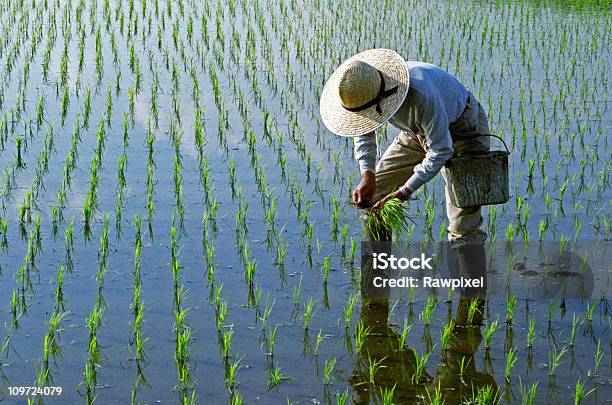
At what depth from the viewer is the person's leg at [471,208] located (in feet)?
13.4

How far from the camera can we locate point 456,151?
4156mm

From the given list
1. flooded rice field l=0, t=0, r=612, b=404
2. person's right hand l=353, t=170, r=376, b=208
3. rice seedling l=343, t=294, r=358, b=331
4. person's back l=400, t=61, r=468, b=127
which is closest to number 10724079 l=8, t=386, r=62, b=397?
flooded rice field l=0, t=0, r=612, b=404

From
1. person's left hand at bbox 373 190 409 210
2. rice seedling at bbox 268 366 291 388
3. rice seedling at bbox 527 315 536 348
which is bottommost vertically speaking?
rice seedling at bbox 268 366 291 388

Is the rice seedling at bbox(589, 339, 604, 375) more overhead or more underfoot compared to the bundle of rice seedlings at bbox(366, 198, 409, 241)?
more underfoot

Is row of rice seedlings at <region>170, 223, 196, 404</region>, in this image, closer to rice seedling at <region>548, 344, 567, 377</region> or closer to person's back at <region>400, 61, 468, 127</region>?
person's back at <region>400, 61, 468, 127</region>

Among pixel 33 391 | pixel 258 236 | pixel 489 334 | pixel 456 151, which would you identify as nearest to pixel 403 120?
pixel 456 151

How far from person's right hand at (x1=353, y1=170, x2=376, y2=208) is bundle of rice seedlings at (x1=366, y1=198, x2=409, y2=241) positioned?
0.04 metres

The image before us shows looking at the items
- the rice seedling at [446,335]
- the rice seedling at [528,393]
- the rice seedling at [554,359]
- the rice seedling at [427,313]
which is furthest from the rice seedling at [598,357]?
the rice seedling at [427,313]

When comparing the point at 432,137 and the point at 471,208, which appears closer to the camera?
the point at 432,137

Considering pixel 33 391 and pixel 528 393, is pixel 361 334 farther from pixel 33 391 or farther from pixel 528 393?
pixel 33 391

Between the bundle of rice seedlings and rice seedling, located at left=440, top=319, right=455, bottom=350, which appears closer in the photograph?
rice seedling, located at left=440, top=319, right=455, bottom=350

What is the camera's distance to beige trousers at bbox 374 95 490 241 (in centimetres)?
408

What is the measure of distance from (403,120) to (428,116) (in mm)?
137

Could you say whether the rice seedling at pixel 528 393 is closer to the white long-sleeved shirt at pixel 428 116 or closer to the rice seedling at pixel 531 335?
the rice seedling at pixel 531 335
